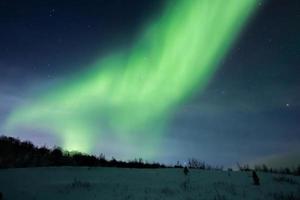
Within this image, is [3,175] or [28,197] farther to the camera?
[3,175]

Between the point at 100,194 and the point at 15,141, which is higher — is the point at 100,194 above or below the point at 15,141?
below

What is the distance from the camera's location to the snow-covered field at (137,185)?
41.6 ft

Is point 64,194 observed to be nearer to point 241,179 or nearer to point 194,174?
point 194,174

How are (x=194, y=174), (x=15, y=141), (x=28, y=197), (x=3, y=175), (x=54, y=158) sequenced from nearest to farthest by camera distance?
(x=28, y=197) → (x=3, y=175) → (x=194, y=174) → (x=54, y=158) → (x=15, y=141)

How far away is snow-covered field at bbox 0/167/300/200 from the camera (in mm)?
12665

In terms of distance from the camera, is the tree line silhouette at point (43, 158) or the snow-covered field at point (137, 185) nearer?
the snow-covered field at point (137, 185)

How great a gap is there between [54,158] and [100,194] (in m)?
11.4

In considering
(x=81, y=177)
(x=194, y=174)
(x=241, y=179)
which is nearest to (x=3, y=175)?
(x=81, y=177)

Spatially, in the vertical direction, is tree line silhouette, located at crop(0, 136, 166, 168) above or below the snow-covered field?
above

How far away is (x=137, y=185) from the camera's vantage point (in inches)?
574

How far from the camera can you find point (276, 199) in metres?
12.5

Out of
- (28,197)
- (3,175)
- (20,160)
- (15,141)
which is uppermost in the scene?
(15,141)

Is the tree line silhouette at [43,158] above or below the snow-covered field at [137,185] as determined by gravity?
above

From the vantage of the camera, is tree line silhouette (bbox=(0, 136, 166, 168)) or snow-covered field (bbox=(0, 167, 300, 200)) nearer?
snow-covered field (bbox=(0, 167, 300, 200))
